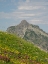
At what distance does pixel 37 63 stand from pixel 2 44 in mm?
8052

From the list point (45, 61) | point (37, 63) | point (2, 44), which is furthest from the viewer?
point (2, 44)

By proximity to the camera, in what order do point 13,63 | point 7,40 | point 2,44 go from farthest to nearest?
point 7,40 < point 2,44 < point 13,63

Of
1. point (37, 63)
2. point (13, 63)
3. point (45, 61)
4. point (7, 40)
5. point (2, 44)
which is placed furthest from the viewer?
point (7, 40)

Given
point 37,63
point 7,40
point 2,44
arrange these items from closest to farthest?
1. point 37,63
2. point 2,44
3. point 7,40

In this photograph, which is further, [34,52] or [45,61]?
[34,52]

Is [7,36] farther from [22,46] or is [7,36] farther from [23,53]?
[23,53]

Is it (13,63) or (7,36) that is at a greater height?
(7,36)

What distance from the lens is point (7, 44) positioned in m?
38.0

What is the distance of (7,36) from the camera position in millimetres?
42000

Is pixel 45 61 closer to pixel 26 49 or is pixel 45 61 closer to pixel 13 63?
pixel 26 49

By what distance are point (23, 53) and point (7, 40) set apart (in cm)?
539

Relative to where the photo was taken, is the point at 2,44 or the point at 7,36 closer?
the point at 2,44

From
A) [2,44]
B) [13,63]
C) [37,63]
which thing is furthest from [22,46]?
[13,63]

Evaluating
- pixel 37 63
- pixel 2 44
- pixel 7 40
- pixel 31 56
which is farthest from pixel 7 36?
pixel 37 63
